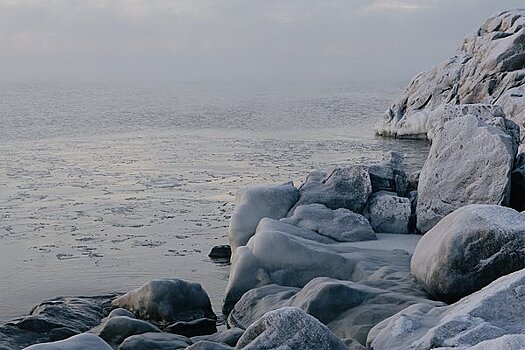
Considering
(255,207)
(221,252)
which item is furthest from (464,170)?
(221,252)

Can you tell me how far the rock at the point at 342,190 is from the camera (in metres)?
Result: 13.7

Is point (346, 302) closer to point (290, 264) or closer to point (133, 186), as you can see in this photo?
point (290, 264)

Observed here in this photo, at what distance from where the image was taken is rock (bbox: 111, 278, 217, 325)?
10.1 metres

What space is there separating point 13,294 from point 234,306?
10.9 feet

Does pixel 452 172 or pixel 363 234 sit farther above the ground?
pixel 452 172

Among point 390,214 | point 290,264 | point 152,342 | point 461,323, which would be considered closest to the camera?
point 461,323

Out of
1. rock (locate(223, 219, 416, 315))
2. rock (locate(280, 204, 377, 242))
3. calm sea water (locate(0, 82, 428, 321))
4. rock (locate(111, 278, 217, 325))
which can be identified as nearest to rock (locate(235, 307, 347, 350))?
rock (locate(111, 278, 217, 325))

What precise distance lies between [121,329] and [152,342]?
2.48 ft

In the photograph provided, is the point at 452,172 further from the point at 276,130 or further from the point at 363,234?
the point at 276,130

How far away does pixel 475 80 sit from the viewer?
32719 mm

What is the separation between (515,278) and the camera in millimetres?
7402

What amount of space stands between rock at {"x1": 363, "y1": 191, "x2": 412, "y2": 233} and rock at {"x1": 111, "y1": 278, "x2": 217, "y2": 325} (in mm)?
4038

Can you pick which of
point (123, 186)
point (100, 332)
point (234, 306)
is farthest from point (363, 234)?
point (123, 186)

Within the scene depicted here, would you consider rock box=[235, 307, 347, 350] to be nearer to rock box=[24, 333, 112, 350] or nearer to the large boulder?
rock box=[24, 333, 112, 350]
